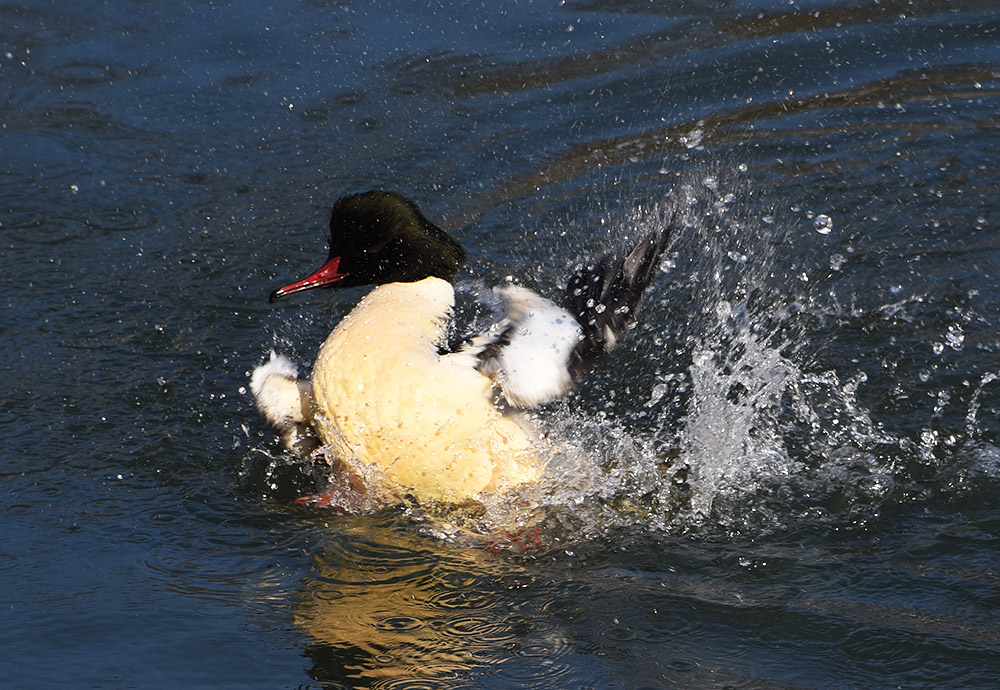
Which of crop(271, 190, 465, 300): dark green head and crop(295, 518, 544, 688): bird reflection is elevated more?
crop(271, 190, 465, 300): dark green head

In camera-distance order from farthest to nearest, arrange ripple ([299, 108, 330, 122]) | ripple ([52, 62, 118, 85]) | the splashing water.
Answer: ripple ([52, 62, 118, 85]) → ripple ([299, 108, 330, 122]) → the splashing water

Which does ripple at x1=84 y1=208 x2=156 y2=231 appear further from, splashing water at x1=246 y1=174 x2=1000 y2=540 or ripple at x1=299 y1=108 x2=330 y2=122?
splashing water at x1=246 y1=174 x2=1000 y2=540

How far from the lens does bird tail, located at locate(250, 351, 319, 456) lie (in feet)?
14.4

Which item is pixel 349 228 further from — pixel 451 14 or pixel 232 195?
pixel 451 14

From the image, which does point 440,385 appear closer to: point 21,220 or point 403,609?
point 403,609

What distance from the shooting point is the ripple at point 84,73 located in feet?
26.2

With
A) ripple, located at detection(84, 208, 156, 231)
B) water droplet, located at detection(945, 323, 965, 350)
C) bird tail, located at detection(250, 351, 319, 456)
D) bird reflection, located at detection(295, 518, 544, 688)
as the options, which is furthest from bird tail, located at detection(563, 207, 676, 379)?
ripple, located at detection(84, 208, 156, 231)

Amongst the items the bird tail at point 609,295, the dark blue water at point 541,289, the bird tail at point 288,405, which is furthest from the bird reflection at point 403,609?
the bird tail at point 609,295

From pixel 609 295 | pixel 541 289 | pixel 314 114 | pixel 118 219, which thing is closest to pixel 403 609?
pixel 609 295

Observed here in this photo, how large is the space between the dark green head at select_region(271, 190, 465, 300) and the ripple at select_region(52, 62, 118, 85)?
13.7 feet

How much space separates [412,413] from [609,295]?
0.81 metres

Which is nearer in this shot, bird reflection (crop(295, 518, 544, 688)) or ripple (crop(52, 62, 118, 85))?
bird reflection (crop(295, 518, 544, 688))

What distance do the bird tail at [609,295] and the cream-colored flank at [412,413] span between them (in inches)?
14.8

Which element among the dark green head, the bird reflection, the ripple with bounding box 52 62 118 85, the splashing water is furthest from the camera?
the ripple with bounding box 52 62 118 85
